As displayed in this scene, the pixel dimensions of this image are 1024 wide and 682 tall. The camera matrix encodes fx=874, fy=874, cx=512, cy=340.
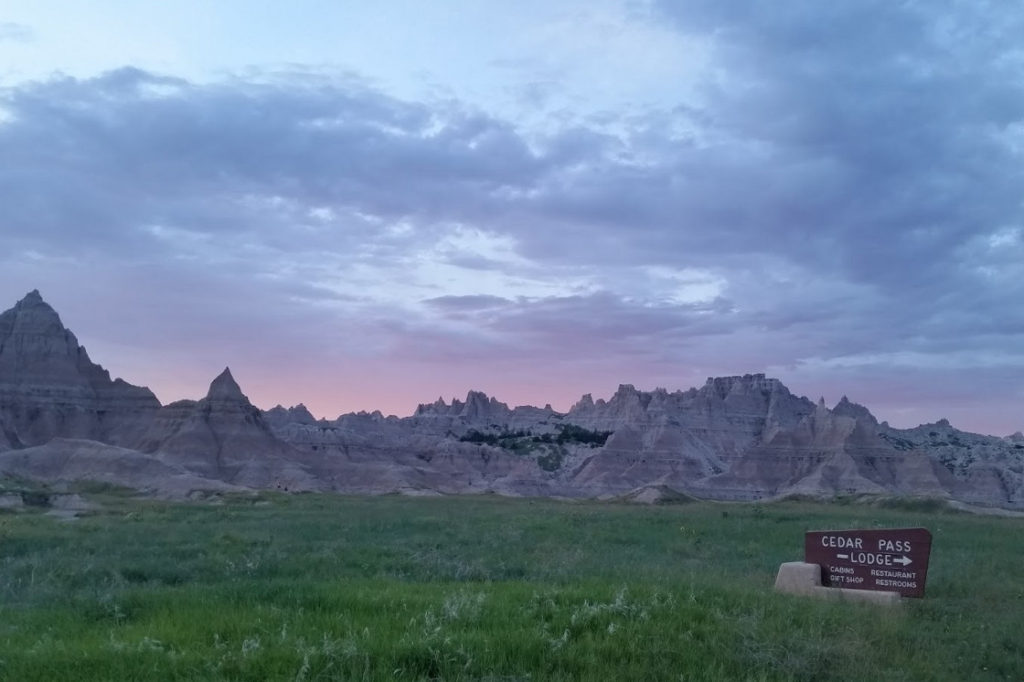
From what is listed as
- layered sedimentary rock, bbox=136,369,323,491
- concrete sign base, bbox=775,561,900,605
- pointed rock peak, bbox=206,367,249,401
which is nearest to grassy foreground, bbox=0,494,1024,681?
concrete sign base, bbox=775,561,900,605

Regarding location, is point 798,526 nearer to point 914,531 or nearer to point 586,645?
point 914,531

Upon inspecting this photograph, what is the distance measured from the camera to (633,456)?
122m

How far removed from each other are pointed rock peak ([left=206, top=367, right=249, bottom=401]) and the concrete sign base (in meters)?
99.5

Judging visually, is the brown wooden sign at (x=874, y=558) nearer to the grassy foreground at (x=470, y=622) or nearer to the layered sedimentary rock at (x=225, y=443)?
the grassy foreground at (x=470, y=622)

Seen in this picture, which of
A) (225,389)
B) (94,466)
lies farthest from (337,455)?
(94,466)

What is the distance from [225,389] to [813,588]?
10110cm

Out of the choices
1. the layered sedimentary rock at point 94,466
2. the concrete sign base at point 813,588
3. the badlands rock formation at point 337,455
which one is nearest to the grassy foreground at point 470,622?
the concrete sign base at point 813,588

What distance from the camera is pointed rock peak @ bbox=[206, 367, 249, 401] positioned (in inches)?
4139

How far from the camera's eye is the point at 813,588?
504 inches

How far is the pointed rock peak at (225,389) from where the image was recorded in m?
105

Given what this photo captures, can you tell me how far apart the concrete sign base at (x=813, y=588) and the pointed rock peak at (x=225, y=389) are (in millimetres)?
99524

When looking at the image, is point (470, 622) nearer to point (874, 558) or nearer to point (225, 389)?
point (874, 558)

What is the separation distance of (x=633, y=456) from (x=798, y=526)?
9329cm

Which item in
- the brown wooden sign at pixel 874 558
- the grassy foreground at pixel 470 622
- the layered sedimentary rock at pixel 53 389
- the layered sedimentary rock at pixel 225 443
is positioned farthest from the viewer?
the layered sedimentary rock at pixel 53 389
